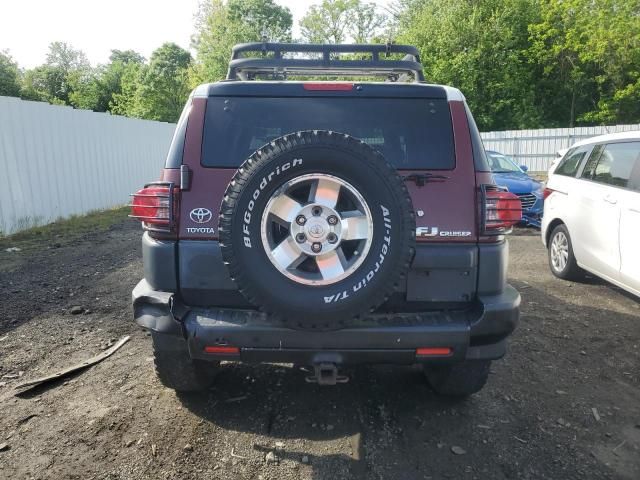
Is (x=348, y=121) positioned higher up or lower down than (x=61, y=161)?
higher up

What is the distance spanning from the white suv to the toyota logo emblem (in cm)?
416

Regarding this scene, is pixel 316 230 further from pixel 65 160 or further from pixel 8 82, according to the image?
pixel 8 82

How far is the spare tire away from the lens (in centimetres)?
245

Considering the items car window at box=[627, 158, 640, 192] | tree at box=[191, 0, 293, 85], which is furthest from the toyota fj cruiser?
tree at box=[191, 0, 293, 85]

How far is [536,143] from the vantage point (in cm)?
2480

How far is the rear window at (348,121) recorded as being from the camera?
2.89 metres

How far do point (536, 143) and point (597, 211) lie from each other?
20.9 meters

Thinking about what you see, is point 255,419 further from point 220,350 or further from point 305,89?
point 305,89

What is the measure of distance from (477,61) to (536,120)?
17.0 feet

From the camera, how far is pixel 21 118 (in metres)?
9.55

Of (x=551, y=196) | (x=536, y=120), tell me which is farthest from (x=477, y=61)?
(x=551, y=196)

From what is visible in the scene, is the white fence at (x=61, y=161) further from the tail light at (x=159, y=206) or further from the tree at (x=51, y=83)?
the tree at (x=51, y=83)

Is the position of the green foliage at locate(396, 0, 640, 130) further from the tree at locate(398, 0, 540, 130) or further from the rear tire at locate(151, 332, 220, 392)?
the rear tire at locate(151, 332, 220, 392)

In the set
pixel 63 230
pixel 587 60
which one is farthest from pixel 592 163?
pixel 587 60
